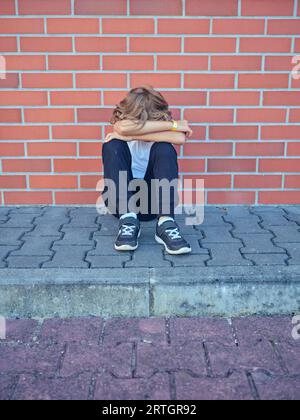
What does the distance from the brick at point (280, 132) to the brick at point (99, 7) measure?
1.22 meters

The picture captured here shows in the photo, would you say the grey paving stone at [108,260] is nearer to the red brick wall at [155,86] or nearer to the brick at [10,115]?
the red brick wall at [155,86]

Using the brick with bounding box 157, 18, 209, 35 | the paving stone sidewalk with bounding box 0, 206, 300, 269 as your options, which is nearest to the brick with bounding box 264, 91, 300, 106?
the brick with bounding box 157, 18, 209, 35

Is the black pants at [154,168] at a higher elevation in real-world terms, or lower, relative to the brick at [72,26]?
lower

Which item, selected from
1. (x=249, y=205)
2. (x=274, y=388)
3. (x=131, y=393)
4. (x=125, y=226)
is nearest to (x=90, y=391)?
(x=131, y=393)

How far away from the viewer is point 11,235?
2.85 m

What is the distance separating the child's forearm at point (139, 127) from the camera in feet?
9.08

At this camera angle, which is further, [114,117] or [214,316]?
[114,117]

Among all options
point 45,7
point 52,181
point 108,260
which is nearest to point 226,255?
point 108,260

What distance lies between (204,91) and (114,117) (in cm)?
71

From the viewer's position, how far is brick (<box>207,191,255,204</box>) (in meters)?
3.40

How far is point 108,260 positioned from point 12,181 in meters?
1.24

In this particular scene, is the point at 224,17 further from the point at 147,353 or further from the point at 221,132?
the point at 147,353

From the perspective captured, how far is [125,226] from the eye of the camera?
8.73 ft

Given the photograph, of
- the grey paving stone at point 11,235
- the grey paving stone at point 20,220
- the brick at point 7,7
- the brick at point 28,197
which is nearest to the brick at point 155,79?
the brick at point 7,7
